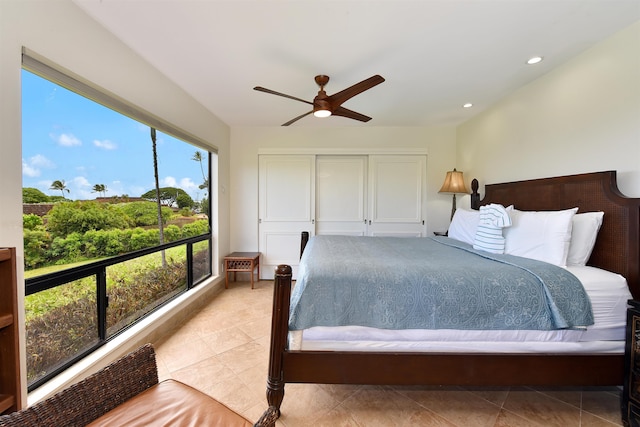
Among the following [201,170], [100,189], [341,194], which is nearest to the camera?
[100,189]

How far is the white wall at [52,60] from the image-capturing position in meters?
1.13

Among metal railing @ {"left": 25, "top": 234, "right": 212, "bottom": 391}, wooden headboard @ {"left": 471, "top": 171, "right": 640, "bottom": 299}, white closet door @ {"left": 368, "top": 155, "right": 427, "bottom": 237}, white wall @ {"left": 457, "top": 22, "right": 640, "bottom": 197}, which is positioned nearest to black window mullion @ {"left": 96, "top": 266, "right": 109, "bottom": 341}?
metal railing @ {"left": 25, "top": 234, "right": 212, "bottom": 391}

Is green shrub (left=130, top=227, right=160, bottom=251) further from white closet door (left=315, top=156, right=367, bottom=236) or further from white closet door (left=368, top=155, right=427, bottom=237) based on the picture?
white closet door (left=368, top=155, right=427, bottom=237)

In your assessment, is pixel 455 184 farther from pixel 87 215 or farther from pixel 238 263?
pixel 87 215

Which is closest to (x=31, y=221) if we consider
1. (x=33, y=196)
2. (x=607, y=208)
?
(x=33, y=196)

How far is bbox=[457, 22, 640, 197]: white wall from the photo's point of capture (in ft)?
5.31

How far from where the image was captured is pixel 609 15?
1.53m

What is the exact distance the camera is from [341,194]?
12.7 ft

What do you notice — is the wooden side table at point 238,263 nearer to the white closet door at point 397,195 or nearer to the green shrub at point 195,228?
the green shrub at point 195,228

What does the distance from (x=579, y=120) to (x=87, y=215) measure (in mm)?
3832

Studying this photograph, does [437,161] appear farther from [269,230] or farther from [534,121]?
[269,230]

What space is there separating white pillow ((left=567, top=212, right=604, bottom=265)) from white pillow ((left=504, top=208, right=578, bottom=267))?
86 millimetres

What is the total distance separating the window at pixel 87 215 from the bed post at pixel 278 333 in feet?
4.45

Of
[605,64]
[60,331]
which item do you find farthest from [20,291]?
[605,64]
